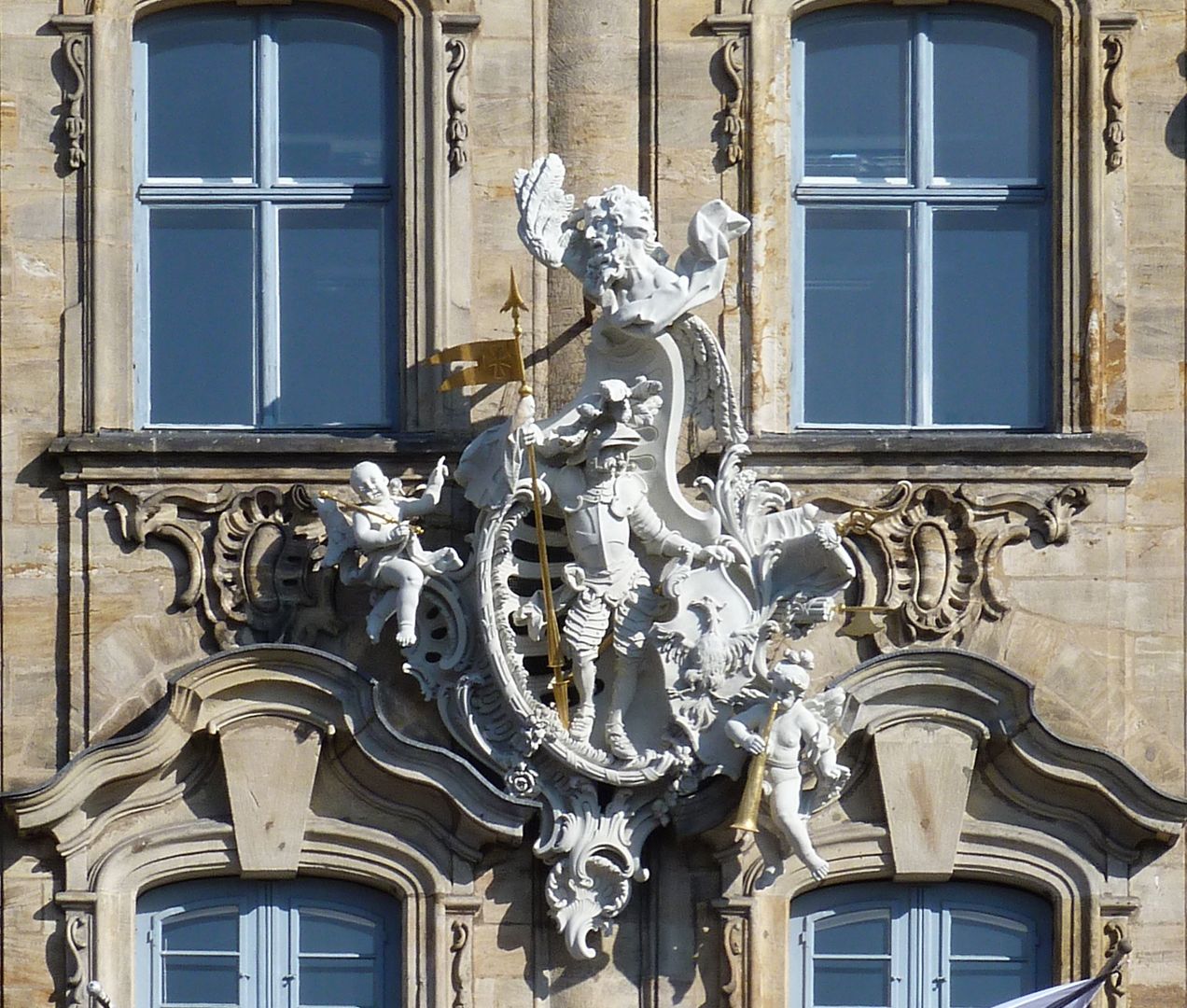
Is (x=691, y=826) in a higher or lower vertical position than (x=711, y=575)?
lower

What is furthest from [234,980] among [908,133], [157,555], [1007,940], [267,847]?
[908,133]

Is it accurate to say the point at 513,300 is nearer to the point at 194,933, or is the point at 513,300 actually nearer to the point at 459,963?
the point at 459,963

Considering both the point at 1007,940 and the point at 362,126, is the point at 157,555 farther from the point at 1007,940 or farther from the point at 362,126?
the point at 1007,940

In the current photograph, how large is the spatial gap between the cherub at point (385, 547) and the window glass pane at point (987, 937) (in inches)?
98.9

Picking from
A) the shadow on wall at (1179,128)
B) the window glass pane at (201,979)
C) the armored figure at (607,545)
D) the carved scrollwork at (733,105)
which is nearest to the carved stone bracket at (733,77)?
the carved scrollwork at (733,105)

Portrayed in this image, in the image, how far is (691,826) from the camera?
1589cm

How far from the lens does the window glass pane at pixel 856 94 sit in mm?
16547

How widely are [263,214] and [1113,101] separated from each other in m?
3.53

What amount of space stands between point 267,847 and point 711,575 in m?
2.08

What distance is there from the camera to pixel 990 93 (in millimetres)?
16578

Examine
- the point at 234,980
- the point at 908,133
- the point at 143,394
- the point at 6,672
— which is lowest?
the point at 234,980

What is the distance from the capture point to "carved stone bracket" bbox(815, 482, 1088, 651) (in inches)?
636

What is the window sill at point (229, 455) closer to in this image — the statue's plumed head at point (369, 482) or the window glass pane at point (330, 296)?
the statue's plumed head at point (369, 482)

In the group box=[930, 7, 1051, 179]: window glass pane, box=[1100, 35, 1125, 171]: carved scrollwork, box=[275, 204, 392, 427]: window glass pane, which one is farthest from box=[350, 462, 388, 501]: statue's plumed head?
box=[1100, 35, 1125, 171]: carved scrollwork
